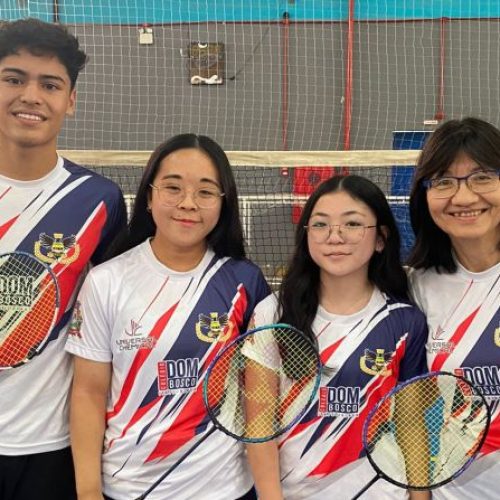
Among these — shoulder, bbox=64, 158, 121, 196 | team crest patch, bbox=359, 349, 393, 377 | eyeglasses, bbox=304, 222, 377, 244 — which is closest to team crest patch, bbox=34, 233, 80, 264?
shoulder, bbox=64, 158, 121, 196

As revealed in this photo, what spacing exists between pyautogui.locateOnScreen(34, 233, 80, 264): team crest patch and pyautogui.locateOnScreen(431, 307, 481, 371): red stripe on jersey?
1229mm

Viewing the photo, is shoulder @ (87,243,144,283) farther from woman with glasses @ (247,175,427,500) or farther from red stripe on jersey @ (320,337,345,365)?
red stripe on jersey @ (320,337,345,365)

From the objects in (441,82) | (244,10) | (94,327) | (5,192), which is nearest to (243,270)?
(94,327)

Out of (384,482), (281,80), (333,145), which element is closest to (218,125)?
(281,80)

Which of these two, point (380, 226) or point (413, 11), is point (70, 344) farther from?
point (413, 11)

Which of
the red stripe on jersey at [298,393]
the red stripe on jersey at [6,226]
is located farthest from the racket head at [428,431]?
the red stripe on jersey at [6,226]

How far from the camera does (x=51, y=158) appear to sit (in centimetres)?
210

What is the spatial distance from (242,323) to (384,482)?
65 cm

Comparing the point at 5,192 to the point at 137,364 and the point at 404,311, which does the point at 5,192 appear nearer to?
the point at 137,364

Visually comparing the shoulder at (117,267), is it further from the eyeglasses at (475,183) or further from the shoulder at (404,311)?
the eyeglasses at (475,183)

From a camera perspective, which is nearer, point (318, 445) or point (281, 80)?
point (318, 445)

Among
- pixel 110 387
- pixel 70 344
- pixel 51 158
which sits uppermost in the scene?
pixel 51 158

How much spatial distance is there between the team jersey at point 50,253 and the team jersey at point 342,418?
26.7 inches

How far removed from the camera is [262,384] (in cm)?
182
